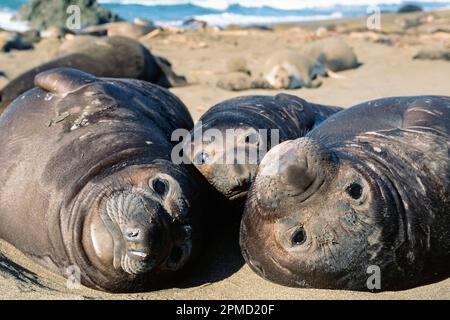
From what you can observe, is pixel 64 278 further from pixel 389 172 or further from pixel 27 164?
pixel 389 172

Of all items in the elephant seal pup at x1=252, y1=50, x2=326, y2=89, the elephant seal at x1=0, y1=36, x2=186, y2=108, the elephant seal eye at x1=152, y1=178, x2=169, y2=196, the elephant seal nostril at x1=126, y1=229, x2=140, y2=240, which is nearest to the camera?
the elephant seal nostril at x1=126, y1=229, x2=140, y2=240

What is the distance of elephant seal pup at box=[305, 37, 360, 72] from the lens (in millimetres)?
13031

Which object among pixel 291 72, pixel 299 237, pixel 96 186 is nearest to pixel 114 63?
pixel 291 72

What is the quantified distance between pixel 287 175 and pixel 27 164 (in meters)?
1.81

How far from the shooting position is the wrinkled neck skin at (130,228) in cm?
371

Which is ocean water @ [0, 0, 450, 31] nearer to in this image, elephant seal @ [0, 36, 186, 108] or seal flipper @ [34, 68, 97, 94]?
elephant seal @ [0, 36, 186, 108]

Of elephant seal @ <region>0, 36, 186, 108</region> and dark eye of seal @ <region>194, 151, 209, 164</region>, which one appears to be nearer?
dark eye of seal @ <region>194, 151, 209, 164</region>

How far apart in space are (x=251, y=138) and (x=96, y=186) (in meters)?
1.26

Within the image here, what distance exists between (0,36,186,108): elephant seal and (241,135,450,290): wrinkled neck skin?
622 centimetres

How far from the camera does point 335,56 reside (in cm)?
1317

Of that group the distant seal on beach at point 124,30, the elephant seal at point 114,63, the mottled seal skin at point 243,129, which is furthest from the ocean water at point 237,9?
the mottled seal skin at point 243,129

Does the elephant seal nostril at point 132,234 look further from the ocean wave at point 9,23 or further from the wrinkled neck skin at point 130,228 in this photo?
the ocean wave at point 9,23

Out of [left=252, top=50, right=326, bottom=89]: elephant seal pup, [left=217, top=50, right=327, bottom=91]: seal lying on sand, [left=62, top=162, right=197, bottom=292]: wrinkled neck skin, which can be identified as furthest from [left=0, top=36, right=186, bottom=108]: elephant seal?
[left=62, top=162, right=197, bottom=292]: wrinkled neck skin

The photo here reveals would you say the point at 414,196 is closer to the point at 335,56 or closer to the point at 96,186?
the point at 96,186
